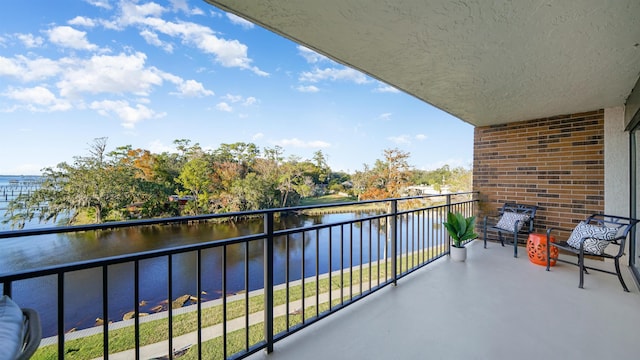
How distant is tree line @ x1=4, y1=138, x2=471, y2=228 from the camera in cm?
1368

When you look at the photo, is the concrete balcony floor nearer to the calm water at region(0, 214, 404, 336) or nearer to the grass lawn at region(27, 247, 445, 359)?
the grass lawn at region(27, 247, 445, 359)

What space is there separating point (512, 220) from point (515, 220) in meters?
0.04

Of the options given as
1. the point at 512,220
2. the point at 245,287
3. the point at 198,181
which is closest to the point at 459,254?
the point at 512,220

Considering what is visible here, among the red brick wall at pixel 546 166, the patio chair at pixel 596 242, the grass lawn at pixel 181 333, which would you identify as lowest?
the grass lawn at pixel 181 333

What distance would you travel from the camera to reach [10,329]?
643 millimetres

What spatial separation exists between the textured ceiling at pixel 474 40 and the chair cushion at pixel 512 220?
183cm

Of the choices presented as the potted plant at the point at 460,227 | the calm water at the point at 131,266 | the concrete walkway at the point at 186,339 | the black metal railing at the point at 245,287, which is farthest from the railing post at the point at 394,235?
the calm water at the point at 131,266

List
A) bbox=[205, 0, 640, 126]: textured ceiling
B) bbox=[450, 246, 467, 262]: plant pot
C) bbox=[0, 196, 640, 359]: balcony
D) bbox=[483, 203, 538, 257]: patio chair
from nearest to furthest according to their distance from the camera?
bbox=[205, 0, 640, 126]: textured ceiling
bbox=[0, 196, 640, 359]: balcony
bbox=[450, 246, 467, 262]: plant pot
bbox=[483, 203, 538, 257]: patio chair

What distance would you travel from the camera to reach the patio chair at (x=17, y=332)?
588 millimetres

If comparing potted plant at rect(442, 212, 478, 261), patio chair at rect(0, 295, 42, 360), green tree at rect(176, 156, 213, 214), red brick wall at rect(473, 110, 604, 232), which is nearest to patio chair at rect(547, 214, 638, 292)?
red brick wall at rect(473, 110, 604, 232)

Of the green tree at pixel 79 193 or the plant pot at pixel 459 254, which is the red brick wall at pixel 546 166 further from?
the green tree at pixel 79 193

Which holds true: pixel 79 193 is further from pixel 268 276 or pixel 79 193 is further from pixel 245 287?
pixel 268 276

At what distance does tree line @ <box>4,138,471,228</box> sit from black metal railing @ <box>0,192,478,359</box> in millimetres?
9009

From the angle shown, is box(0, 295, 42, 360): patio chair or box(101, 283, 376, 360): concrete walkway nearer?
box(0, 295, 42, 360): patio chair
